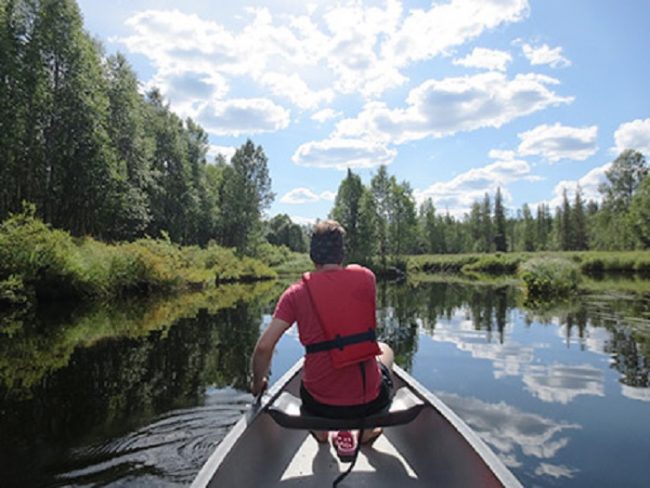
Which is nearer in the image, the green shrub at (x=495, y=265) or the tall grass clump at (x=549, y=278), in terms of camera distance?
the tall grass clump at (x=549, y=278)

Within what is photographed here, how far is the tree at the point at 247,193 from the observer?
163 ft

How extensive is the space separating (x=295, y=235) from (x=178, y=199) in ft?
195

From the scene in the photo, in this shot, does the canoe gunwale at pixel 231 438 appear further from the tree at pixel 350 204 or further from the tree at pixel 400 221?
the tree at pixel 400 221

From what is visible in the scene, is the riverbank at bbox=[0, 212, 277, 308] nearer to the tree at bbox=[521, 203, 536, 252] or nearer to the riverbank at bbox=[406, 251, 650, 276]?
the riverbank at bbox=[406, 251, 650, 276]

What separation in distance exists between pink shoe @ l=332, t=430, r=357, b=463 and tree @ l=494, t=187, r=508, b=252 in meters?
77.7

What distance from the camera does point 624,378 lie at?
786 centimetres

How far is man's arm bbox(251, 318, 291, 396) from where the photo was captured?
117 inches

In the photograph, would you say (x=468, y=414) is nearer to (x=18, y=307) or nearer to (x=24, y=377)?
(x=24, y=377)

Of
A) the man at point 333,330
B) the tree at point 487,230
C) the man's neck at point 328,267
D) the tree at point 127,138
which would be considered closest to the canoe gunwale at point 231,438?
the man at point 333,330

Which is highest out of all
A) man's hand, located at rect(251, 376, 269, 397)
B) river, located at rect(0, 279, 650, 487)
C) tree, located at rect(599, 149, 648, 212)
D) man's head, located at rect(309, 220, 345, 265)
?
tree, located at rect(599, 149, 648, 212)

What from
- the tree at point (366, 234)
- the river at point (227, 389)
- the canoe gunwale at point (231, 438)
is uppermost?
the tree at point (366, 234)

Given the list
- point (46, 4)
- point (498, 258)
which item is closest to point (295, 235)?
point (498, 258)

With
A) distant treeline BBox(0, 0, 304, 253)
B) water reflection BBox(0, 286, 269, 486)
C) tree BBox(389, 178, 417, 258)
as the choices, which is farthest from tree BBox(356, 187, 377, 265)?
water reflection BBox(0, 286, 269, 486)

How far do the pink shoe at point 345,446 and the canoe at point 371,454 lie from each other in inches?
3.6
